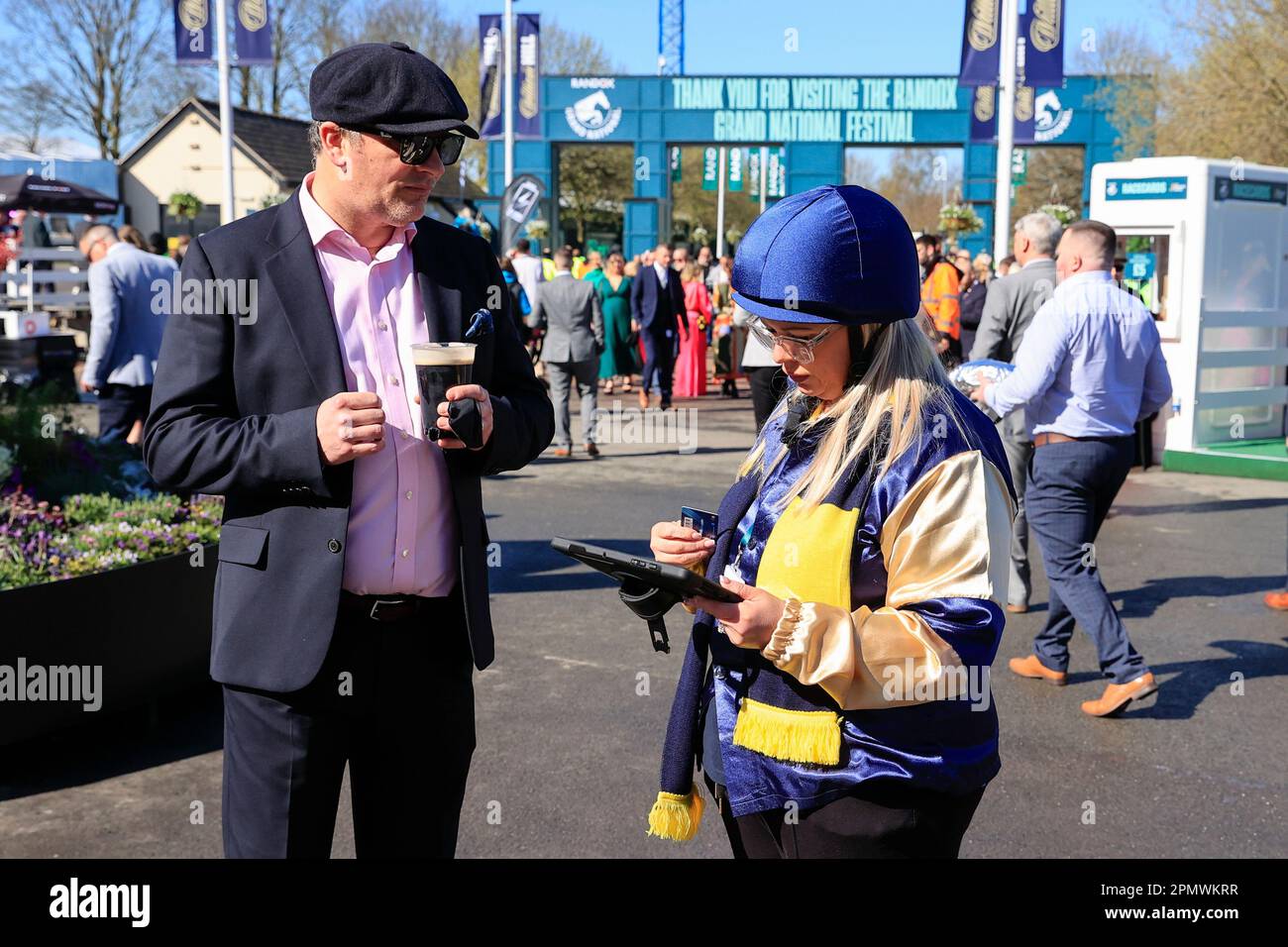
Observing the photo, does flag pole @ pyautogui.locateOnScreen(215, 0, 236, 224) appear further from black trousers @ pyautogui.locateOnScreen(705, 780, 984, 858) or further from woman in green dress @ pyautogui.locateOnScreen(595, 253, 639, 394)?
black trousers @ pyautogui.locateOnScreen(705, 780, 984, 858)

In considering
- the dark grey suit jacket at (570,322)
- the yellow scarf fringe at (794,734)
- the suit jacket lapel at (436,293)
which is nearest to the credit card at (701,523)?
the yellow scarf fringe at (794,734)

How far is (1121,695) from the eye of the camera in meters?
5.57

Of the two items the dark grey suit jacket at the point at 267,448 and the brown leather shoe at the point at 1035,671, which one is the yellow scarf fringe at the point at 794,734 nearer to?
the dark grey suit jacket at the point at 267,448

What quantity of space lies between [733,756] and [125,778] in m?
3.33

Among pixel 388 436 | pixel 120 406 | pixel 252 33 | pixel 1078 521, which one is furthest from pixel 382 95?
pixel 252 33

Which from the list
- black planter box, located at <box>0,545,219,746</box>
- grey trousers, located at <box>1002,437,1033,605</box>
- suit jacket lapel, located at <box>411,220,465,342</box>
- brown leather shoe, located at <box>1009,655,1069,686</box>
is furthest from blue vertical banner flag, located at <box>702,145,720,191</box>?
suit jacket lapel, located at <box>411,220,465,342</box>

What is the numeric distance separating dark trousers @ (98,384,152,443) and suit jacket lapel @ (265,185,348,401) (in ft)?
25.0

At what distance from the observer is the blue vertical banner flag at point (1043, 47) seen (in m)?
15.2

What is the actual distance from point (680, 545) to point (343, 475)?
0.69 meters

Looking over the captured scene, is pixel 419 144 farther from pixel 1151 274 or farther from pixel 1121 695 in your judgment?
pixel 1151 274

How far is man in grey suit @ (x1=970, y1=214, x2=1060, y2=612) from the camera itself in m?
7.29

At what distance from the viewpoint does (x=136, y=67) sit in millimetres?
43219
